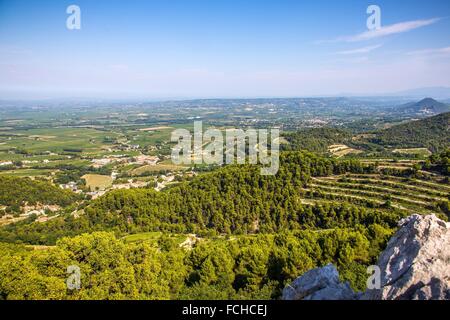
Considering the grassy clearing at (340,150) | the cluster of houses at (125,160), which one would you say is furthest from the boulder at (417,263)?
the cluster of houses at (125,160)

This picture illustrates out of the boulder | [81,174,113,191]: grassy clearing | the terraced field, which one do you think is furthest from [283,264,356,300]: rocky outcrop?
[81,174,113,191]: grassy clearing

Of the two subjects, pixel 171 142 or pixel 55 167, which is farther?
pixel 171 142

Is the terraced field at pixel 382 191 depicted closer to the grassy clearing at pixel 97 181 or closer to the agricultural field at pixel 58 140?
the grassy clearing at pixel 97 181

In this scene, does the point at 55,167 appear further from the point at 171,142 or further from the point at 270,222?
the point at 270,222

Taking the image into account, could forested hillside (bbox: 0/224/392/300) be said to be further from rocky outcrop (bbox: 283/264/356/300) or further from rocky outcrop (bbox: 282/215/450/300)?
rocky outcrop (bbox: 282/215/450/300)

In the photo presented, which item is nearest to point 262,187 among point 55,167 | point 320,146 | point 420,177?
point 420,177
